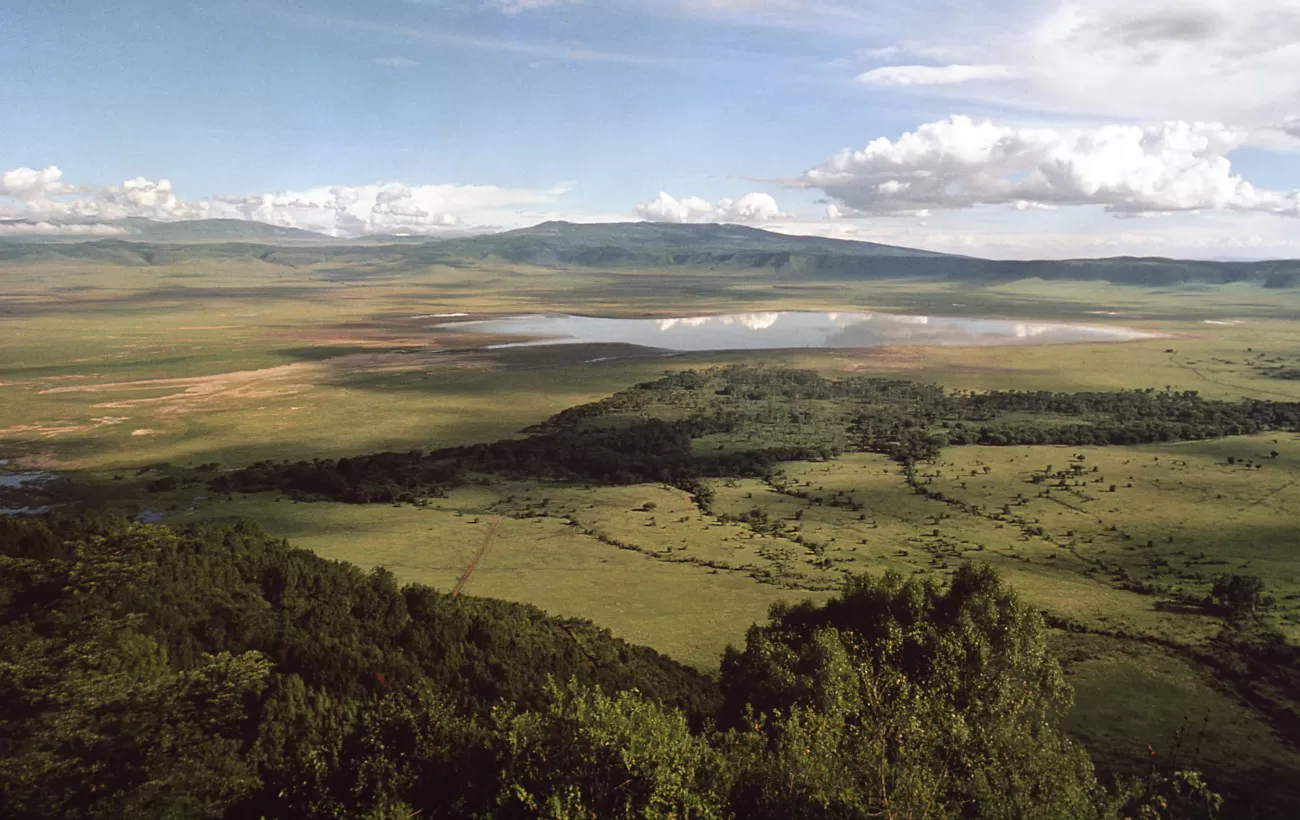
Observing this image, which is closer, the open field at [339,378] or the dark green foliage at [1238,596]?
the dark green foliage at [1238,596]

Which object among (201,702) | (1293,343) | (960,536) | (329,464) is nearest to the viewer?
(201,702)

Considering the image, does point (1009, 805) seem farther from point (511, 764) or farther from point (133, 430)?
point (133, 430)

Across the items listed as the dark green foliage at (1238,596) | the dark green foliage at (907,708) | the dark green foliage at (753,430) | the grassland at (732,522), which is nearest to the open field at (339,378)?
the grassland at (732,522)

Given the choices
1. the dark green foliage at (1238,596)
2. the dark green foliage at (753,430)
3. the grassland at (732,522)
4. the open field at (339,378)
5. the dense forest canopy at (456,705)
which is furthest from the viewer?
the open field at (339,378)

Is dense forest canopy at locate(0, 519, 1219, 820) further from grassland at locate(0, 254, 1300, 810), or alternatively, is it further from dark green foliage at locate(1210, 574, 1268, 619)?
dark green foliage at locate(1210, 574, 1268, 619)

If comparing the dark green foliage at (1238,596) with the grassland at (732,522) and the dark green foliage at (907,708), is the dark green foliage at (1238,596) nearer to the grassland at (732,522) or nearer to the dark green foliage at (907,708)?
the grassland at (732,522)

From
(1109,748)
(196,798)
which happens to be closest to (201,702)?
(196,798)

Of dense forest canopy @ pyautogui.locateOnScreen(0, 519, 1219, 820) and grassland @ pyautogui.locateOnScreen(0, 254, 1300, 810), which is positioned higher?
dense forest canopy @ pyautogui.locateOnScreen(0, 519, 1219, 820)

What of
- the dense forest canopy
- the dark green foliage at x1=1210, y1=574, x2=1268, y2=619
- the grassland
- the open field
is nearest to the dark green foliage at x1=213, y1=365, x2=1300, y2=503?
the grassland

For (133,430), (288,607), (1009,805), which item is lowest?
(133,430)
